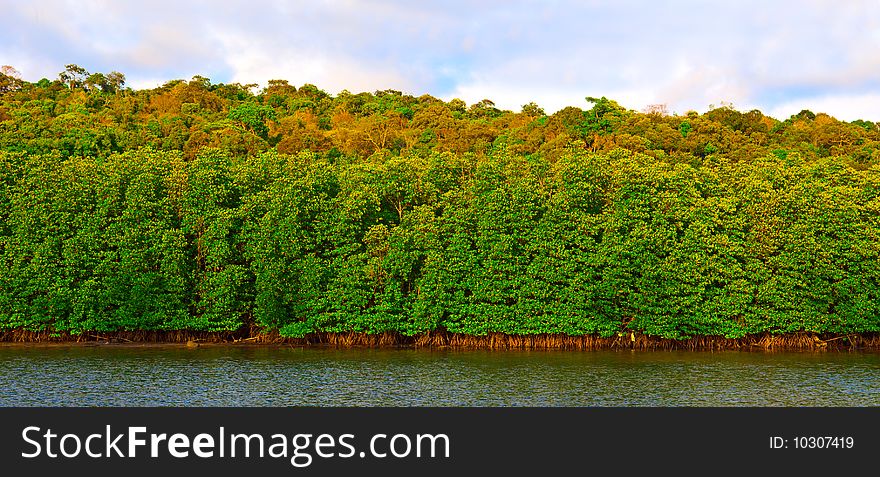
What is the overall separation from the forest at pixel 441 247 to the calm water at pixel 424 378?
307 centimetres

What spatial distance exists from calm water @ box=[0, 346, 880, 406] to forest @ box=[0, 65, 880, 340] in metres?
3.07

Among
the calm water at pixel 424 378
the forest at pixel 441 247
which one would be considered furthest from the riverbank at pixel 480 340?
the calm water at pixel 424 378

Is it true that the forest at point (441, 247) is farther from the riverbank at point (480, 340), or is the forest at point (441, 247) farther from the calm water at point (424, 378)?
the calm water at point (424, 378)

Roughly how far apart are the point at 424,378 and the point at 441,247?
17.0 metres

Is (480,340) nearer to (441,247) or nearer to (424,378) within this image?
(441,247)

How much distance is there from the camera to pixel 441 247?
55.3 meters

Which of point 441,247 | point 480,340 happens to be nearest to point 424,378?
point 480,340

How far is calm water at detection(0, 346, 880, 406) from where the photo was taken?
3359 centimetres

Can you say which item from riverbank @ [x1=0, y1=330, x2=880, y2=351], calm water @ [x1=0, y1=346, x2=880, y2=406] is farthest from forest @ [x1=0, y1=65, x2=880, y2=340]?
calm water @ [x1=0, y1=346, x2=880, y2=406]

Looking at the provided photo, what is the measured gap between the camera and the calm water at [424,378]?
33.6 metres

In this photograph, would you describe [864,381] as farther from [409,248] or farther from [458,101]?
[458,101]
